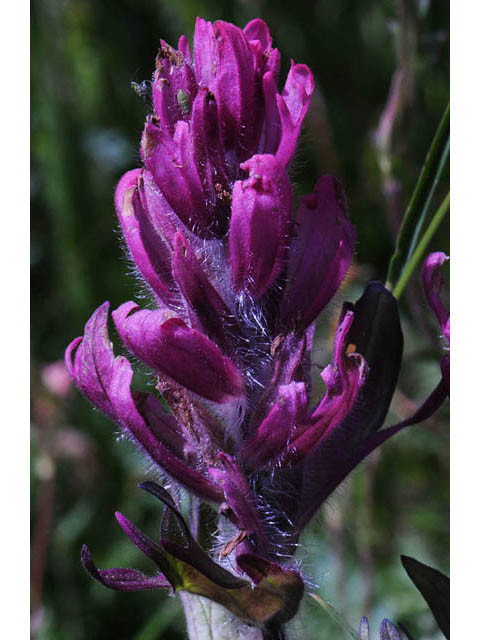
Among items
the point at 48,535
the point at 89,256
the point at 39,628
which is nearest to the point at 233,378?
the point at 39,628

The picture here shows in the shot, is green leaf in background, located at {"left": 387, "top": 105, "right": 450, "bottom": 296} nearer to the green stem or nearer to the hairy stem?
the green stem

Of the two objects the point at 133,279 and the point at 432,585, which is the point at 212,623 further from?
the point at 133,279

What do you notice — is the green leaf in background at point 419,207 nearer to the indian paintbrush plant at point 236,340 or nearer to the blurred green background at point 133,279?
the indian paintbrush plant at point 236,340

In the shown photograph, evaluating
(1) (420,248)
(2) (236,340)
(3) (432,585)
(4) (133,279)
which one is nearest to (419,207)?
(1) (420,248)

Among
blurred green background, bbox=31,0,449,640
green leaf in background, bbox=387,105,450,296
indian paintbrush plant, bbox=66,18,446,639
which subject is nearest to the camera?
indian paintbrush plant, bbox=66,18,446,639

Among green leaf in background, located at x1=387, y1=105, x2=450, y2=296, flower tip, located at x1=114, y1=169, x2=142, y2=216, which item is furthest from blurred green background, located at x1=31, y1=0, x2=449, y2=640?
flower tip, located at x1=114, y1=169, x2=142, y2=216

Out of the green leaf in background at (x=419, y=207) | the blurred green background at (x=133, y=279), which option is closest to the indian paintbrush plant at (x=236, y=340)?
the green leaf in background at (x=419, y=207)
